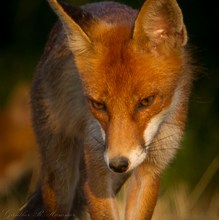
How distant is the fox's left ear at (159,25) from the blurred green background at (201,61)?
329cm

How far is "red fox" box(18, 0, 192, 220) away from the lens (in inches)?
224

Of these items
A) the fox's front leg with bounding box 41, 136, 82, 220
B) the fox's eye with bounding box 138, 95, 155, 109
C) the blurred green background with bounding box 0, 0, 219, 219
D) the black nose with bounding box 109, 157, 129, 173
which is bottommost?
the blurred green background with bounding box 0, 0, 219, 219

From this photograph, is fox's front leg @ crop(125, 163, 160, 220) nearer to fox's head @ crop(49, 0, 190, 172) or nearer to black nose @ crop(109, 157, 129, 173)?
fox's head @ crop(49, 0, 190, 172)

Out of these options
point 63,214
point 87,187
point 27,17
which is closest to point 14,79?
point 27,17

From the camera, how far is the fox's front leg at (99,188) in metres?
6.30

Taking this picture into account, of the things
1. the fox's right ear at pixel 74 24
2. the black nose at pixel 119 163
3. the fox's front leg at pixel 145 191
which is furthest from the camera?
the fox's front leg at pixel 145 191

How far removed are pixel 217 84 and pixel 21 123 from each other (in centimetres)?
249

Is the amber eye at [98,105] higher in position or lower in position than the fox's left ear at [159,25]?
lower

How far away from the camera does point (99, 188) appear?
6340 millimetres

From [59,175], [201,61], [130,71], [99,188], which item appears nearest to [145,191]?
[99,188]

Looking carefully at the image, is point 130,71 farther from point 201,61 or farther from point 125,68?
point 201,61

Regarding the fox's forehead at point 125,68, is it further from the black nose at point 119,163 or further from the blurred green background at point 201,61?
the blurred green background at point 201,61

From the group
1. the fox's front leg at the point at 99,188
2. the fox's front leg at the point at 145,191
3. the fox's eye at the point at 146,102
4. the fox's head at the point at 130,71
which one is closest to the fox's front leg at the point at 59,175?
the fox's front leg at the point at 99,188

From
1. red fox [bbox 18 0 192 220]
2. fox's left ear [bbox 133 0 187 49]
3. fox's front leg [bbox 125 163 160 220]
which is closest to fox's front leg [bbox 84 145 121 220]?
red fox [bbox 18 0 192 220]
